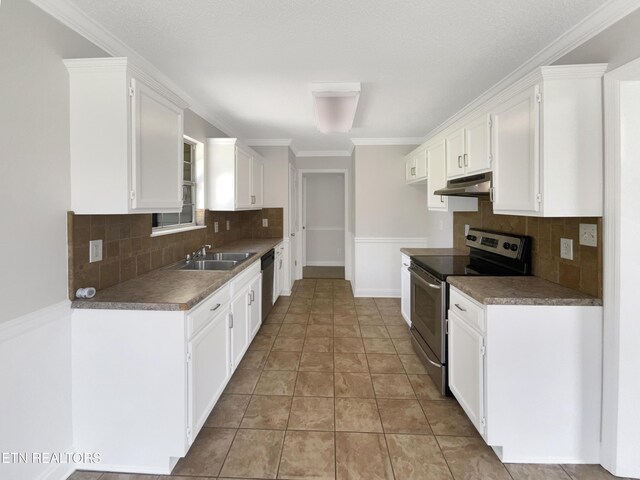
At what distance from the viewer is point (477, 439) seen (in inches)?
74.5

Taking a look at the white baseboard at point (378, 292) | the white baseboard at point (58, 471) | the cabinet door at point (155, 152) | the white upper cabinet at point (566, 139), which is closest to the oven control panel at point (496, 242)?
the white upper cabinet at point (566, 139)

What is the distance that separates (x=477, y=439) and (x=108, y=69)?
286 cm

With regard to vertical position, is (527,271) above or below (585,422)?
above

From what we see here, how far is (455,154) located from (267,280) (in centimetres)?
237

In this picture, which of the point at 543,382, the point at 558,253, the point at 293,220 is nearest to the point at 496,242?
the point at 558,253

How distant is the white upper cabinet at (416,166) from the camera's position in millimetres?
3756

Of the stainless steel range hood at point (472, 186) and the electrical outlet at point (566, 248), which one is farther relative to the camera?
the stainless steel range hood at point (472, 186)

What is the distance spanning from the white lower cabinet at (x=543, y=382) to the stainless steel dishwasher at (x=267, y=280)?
2364 mm

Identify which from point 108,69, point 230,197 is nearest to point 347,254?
point 230,197

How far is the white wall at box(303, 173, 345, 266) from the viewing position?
780cm

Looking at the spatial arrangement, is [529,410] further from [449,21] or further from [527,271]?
[449,21]

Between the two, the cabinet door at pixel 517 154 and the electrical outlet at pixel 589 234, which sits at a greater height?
the cabinet door at pixel 517 154

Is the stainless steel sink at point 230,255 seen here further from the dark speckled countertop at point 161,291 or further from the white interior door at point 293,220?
the white interior door at point 293,220

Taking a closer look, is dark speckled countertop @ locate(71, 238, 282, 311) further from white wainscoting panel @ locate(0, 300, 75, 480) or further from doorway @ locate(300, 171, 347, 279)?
doorway @ locate(300, 171, 347, 279)
